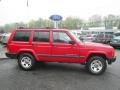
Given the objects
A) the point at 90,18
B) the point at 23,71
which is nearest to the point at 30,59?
the point at 23,71

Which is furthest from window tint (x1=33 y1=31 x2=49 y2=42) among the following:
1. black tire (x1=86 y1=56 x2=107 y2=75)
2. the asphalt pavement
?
black tire (x1=86 y1=56 x2=107 y2=75)

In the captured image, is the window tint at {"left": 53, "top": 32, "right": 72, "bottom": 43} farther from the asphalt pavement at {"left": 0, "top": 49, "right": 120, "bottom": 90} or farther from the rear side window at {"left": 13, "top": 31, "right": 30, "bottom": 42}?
the asphalt pavement at {"left": 0, "top": 49, "right": 120, "bottom": 90}

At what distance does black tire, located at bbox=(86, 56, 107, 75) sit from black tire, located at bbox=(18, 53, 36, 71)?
2360 mm

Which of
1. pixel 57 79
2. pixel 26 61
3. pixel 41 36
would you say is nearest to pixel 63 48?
pixel 41 36

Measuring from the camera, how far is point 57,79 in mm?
7402

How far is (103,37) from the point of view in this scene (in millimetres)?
23453

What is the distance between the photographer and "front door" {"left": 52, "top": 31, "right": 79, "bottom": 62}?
8227mm

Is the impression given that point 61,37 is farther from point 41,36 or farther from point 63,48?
point 41,36

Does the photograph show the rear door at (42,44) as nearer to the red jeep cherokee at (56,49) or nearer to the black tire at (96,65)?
the red jeep cherokee at (56,49)

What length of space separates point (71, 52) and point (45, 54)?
111 centimetres

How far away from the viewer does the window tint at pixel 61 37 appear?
27.3ft

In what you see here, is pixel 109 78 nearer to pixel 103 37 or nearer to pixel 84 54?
pixel 84 54

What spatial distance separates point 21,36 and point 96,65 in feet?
11.1

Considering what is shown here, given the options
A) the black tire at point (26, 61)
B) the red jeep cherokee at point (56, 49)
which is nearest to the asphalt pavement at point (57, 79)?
the black tire at point (26, 61)
